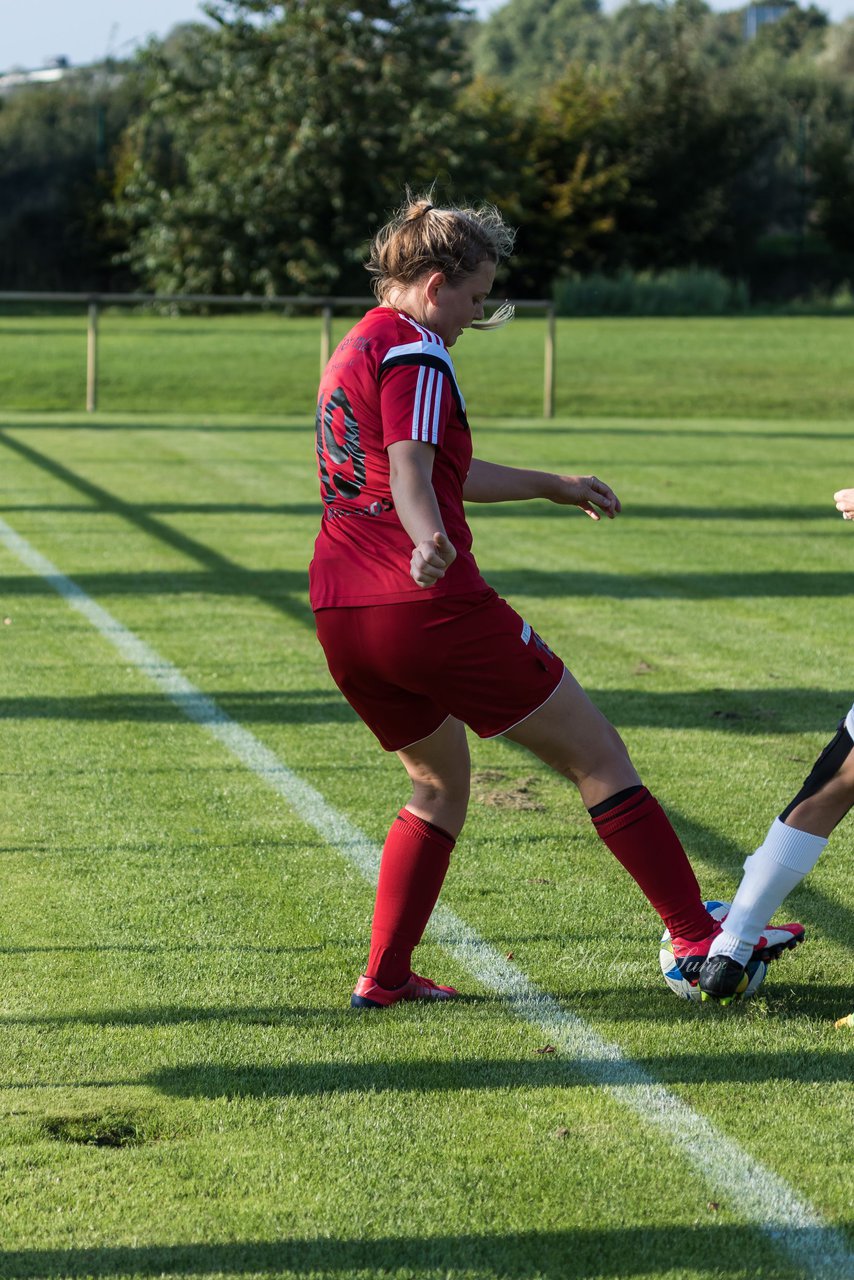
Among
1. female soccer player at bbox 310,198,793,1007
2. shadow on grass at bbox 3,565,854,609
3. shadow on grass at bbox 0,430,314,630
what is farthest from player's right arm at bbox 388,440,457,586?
shadow on grass at bbox 3,565,854,609

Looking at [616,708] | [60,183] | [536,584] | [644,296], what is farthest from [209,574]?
[60,183]

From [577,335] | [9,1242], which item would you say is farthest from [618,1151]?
[577,335]

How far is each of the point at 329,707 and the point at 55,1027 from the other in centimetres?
350

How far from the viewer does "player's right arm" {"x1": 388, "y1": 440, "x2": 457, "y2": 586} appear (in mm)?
3256

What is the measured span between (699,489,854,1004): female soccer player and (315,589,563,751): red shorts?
709 mm

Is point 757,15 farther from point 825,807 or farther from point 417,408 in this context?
point 417,408

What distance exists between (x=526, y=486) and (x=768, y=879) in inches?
44.9

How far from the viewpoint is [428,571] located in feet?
10.7

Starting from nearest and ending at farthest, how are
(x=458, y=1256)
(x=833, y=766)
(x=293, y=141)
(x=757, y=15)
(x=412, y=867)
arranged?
1. (x=458, y=1256)
2. (x=833, y=766)
3. (x=412, y=867)
4. (x=293, y=141)
5. (x=757, y=15)

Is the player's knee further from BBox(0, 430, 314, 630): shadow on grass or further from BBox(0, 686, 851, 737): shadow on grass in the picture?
BBox(0, 430, 314, 630): shadow on grass

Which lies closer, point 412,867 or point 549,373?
point 412,867

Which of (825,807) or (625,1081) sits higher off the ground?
(825,807)

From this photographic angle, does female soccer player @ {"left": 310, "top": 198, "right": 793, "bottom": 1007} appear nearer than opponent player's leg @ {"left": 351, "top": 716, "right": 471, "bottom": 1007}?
Yes

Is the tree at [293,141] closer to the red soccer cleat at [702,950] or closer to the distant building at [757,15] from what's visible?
the red soccer cleat at [702,950]
